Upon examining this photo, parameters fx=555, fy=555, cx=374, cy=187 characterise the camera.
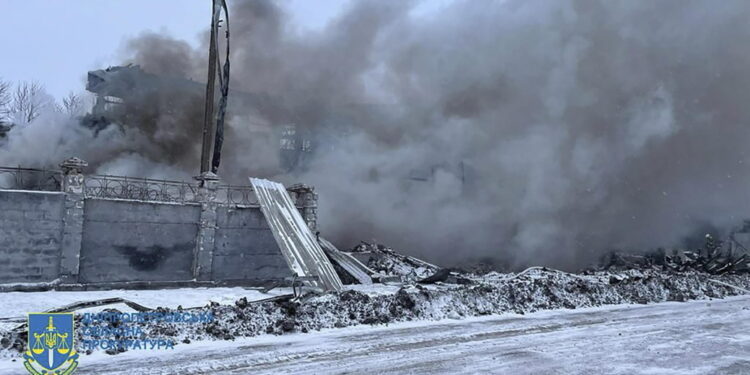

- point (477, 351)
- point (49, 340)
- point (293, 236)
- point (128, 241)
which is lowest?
point (477, 351)

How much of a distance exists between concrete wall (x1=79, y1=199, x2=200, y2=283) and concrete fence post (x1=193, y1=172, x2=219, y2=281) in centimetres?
15

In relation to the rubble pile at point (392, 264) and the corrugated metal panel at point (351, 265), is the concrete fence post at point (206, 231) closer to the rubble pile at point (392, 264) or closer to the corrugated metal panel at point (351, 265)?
the corrugated metal panel at point (351, 265)

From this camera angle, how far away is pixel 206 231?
1340cm

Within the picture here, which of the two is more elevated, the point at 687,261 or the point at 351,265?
the point at 687,261

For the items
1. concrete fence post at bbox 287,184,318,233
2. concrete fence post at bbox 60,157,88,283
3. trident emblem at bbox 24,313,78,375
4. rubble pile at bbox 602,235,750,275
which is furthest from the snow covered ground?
rubble pile at bbox 602,235,750,275

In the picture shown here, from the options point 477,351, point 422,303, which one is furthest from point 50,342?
point 422,303

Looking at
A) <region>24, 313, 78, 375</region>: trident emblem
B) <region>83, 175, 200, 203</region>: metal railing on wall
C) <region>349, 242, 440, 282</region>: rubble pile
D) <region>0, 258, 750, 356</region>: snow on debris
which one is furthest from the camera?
<region>349, 242, 440, 282</region>: rubble pile

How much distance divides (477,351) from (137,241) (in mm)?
8531

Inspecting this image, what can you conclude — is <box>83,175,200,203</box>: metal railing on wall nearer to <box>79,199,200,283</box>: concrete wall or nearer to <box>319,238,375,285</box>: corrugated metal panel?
<box>79,199,200,283</box>: concrete wall

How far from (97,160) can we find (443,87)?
58.7ft

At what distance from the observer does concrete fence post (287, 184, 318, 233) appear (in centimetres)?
1519

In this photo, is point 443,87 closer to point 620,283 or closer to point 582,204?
point 582,204

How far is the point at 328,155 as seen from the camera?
79.8ft

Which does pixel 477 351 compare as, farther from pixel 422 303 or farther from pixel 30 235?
pixel 30 235
